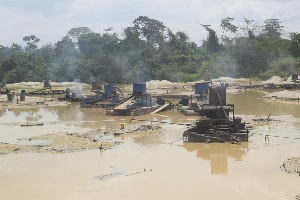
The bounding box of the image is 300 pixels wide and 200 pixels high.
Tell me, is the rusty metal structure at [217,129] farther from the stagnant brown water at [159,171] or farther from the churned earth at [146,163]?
the churned earth at [146,163]

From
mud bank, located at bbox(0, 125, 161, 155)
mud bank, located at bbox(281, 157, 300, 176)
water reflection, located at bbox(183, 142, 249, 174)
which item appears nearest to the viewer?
Answer: mud bank, located at bbox(281, 157, 300, 176)

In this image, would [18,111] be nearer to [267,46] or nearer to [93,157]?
[93,157]

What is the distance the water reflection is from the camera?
57.7ft

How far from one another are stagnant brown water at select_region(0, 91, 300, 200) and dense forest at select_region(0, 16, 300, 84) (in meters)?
57.5

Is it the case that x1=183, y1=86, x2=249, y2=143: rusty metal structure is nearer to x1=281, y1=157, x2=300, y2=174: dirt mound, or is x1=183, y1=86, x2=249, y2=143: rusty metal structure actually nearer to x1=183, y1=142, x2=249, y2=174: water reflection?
x1=183, y1=142, x2=249, y2=174: water reflection

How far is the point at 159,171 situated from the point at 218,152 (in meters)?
4.28

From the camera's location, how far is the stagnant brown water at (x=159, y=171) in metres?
13.9

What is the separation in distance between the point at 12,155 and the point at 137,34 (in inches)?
3331

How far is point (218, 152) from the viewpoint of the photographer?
19594 mm

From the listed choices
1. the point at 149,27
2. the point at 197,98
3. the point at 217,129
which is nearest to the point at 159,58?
the point at 149,27

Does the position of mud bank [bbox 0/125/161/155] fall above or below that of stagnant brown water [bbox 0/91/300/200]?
above

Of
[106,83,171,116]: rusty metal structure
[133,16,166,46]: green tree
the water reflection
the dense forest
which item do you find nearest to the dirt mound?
the water reflection

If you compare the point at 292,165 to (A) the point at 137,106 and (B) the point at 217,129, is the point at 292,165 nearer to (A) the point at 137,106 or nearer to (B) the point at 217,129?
(B) the point at 217,129

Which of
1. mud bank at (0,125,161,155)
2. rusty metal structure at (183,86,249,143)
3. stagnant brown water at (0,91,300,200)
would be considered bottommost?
stagnant brown water at (0,91,300,200)
